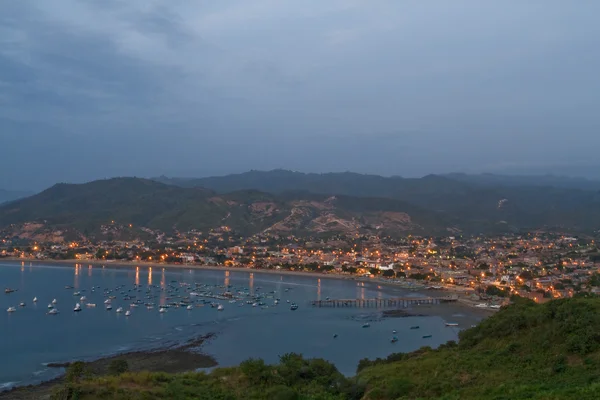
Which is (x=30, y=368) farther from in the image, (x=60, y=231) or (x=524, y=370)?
(x=60, y=231)

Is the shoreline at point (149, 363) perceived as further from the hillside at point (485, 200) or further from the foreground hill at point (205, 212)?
the hillside at point (485, 200)

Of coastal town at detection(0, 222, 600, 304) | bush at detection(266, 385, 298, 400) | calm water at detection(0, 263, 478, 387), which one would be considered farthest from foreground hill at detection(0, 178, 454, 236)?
bush at detection(266, 385, 298, 400)

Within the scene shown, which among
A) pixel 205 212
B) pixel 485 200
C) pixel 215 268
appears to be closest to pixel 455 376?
pixel 215 268

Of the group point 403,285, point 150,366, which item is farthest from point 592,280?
point 150,366

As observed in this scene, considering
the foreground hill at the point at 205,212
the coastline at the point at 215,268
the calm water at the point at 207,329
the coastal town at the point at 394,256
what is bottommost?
the calm water at the point at 207,329

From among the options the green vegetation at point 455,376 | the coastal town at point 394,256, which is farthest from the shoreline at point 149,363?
the coastal town at point 394,256
